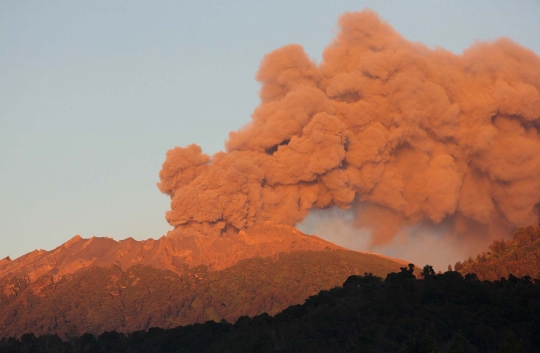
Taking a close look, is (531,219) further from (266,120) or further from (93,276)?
(93,276)

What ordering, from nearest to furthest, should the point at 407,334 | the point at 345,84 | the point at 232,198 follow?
the point at 407,334 → the point at 232,198 → the point at 345,84

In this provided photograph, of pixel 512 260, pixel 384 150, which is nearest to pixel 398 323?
pixel 512 260

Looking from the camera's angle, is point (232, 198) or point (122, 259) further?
point (122, 259)

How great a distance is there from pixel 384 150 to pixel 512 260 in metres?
25.5

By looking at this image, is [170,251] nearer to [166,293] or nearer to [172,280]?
[172,280]

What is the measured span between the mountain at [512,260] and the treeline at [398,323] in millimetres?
1371

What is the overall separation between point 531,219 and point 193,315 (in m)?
23.4

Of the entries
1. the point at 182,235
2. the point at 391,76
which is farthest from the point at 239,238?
the point at 391,76

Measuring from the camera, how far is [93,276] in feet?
266

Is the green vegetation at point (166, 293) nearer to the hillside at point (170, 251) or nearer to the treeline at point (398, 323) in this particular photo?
the hillside at point (170, 251)

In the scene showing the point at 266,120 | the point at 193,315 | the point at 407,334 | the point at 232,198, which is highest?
the point at 266,120

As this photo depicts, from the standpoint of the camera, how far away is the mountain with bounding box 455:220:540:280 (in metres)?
51.8

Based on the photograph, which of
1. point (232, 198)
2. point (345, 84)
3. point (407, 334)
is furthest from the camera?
point (345, 84)

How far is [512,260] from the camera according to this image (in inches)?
2108
